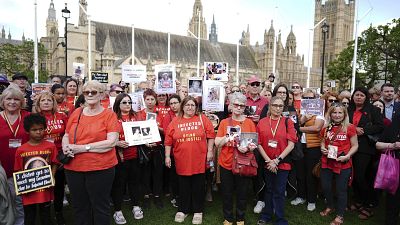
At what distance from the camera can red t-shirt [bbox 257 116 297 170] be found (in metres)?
4.71

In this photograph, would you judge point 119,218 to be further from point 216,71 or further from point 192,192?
point 216,71

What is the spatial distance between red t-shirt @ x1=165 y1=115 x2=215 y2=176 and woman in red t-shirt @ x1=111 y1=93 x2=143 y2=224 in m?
0.80

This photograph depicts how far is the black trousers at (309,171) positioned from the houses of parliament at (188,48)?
141 feet

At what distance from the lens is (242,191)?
4.81 m

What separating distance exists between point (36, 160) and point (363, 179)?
220 inches

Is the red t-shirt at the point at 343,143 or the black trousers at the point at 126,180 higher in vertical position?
the red t-shirt at the point at 343,143

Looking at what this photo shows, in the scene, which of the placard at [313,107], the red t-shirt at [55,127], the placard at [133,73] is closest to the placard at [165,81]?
the placard at [133,73]

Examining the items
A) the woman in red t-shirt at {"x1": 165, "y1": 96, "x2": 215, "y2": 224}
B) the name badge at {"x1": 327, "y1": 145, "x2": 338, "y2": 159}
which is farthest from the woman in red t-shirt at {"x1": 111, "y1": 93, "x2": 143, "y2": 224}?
the name badge at {"x1": 327, "y1": 145, "x2": 338, "y2": 159}

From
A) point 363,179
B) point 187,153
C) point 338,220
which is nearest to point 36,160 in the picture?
point 187,153

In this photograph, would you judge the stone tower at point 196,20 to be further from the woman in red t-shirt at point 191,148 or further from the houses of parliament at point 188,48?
the woman in red t-shirt at point 191,148

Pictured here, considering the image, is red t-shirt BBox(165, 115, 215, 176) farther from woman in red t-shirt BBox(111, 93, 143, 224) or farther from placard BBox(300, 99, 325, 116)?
placard BBox(300, 99, 325, 116)

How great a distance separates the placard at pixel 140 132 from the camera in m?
4.93

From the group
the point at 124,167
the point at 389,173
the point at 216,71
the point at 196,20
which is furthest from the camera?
the point at 196,20

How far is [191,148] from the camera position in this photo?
4926 millimetres
